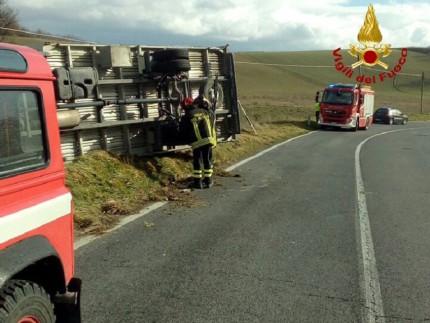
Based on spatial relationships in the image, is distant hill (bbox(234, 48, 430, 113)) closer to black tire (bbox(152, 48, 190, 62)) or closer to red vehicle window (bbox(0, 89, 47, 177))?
black tire (bbox(152, 48, 190, 62))

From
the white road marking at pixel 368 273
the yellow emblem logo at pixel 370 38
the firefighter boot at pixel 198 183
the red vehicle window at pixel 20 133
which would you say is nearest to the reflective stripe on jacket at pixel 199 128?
the firefighter boot at pixel 198 183

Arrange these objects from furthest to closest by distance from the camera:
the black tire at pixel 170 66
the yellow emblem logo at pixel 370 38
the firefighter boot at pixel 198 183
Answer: the yellow emblem logo at pixel 370 38 < the black tire at pixel 170 66 < the firefighter boot at pixel 198 183

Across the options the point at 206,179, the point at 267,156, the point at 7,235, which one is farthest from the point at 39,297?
the point at 267,156

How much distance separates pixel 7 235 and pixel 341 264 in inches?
149

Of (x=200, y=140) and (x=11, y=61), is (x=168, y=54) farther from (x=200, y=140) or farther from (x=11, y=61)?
(x=11, y=61)

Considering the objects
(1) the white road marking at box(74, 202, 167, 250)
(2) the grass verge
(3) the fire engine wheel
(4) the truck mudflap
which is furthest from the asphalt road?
(3) the fire engine wheel

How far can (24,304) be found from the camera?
267 centimetres

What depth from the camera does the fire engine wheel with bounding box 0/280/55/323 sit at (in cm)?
254

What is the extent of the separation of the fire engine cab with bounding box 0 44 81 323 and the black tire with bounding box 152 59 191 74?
7148mm

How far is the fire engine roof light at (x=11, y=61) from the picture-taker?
8.93 ft

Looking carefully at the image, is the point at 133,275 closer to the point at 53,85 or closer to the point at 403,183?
the point at 53,85

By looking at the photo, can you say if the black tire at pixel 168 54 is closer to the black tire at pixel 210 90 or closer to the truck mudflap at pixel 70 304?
the black tire at pixel 210 90

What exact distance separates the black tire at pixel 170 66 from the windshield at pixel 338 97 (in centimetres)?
2350

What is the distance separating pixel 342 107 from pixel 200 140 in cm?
2382
